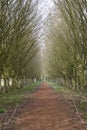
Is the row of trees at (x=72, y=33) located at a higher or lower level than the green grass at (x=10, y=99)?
higher

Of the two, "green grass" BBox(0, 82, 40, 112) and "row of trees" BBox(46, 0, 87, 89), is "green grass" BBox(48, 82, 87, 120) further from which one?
"green grass" BBox(0, 82, 40, 112)

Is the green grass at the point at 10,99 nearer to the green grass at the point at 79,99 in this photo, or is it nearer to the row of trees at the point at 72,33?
the green grass at the point at 79,99

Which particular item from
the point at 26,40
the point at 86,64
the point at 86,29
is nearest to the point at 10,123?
the point at 86,29

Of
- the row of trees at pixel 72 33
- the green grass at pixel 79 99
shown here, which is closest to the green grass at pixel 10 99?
the green grass at pixel 79 99

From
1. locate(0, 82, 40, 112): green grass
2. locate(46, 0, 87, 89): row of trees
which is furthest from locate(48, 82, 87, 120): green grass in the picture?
locate(0, 82, 40, 112): green grass

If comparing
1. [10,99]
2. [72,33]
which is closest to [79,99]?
[10,99]

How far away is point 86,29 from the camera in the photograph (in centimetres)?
2314

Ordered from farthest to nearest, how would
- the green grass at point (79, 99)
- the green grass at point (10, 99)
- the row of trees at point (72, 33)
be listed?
the row of trees at point (72, 33) < the green grass at point (10, 99) < the green grass at point (79, 99)

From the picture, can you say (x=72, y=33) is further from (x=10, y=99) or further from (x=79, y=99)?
(x=10, y=99)

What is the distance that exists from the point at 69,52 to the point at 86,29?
563 inches

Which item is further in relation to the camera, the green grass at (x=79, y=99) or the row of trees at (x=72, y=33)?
the row of trees at (x=72, y=33)

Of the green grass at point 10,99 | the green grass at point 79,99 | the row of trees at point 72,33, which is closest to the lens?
the green grass at point 79,99

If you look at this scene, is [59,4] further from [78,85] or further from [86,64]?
[78,85]

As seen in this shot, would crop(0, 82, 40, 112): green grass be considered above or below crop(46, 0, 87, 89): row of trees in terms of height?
below
